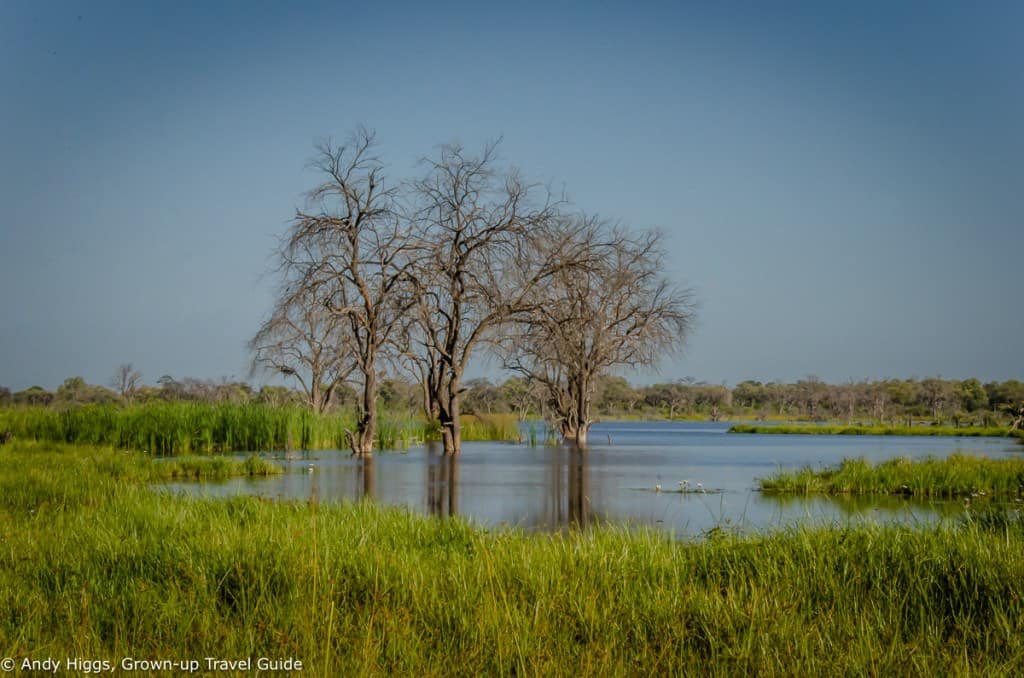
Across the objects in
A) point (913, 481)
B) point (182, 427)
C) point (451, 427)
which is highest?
point (182, 427)

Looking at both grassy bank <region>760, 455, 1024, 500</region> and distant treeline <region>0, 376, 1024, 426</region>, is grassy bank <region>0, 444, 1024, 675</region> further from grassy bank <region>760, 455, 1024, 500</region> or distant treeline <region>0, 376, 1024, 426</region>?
distant treeline <region>0, 376, 1024, 426</region>

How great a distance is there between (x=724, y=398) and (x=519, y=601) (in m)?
129

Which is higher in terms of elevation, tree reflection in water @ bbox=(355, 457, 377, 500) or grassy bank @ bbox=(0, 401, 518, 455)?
grassy bank @ bbox=(0, 401, 518, 455)

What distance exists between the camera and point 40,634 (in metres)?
5.29

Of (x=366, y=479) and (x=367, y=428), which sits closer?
(x=366, y=479)

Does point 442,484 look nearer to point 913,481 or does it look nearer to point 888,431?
point 913,481

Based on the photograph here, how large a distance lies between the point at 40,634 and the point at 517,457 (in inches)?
918

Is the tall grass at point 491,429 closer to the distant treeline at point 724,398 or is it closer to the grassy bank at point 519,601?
the distant treeline at point 724,398

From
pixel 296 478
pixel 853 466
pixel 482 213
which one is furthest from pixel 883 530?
pixel 482 213

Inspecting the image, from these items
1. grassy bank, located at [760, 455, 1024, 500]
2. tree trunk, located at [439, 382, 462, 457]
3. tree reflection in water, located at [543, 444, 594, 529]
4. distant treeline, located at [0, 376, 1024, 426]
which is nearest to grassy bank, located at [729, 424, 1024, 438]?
distant treeline, located at [0, 376, 1024, 426]

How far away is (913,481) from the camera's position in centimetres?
1753

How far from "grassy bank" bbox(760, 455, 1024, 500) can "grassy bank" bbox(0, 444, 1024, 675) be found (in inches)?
373

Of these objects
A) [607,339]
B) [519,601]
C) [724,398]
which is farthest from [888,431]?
[724,398]

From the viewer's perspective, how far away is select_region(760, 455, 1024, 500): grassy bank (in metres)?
17.2
